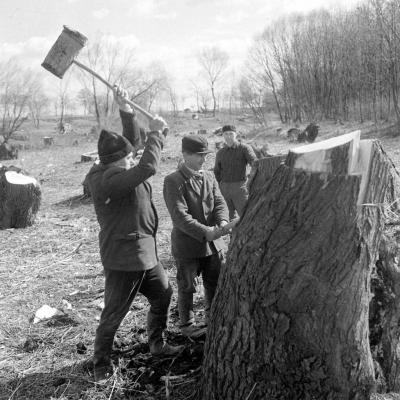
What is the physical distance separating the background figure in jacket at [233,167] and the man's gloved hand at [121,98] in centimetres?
285

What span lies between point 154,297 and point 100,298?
1666 millimetres

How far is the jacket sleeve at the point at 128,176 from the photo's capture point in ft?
8.98

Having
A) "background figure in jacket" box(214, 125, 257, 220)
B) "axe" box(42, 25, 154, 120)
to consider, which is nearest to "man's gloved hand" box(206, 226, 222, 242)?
"axe" box(42, 25, 154, 120)

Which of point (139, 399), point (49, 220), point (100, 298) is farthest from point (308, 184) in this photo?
point (49, 220)

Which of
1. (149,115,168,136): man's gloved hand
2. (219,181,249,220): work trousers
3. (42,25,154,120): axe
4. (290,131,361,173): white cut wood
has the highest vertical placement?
(42,25,154,120): axe

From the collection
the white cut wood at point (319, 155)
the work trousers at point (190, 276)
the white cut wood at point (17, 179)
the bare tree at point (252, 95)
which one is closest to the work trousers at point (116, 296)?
the work trousers at point (190, 276)

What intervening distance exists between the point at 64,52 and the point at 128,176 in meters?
1.90

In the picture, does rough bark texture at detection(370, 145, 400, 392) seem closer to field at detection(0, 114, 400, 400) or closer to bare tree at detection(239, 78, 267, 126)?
field at detection(0, 114, 400, 400)

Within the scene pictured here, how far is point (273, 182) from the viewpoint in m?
2.22

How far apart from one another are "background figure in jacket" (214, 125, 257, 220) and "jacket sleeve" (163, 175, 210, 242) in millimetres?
2883

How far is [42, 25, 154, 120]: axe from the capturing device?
394 centimetres

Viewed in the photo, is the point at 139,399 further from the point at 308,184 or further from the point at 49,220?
the point at 49,220

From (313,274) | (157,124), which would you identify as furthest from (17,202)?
(313,274)

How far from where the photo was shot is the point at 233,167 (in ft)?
20.1
